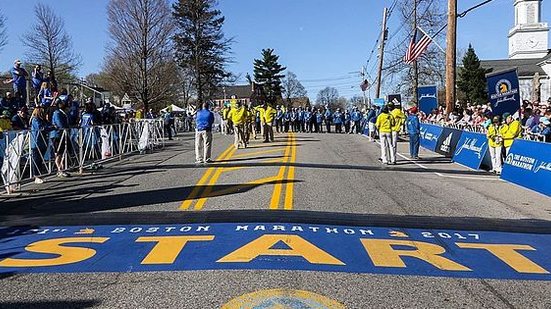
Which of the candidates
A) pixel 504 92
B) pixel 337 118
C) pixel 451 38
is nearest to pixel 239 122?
pixel 451 38

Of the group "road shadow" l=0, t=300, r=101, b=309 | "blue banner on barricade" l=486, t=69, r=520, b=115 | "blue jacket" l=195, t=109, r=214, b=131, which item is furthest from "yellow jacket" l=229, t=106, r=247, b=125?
"road shadow" l=0, t=300, r=101, b=309

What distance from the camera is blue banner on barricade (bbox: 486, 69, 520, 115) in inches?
653

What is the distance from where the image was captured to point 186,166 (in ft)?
54.3

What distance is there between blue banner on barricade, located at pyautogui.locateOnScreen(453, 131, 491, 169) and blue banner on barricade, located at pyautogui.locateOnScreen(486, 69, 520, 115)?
3.28 ft

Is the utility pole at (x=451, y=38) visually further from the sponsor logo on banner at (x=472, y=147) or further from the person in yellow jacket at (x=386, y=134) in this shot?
the person in yellow jacket at (x=386, y=134)

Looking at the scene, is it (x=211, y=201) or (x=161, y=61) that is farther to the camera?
(x=161, y=61)

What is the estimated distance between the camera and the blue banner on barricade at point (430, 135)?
23.2m

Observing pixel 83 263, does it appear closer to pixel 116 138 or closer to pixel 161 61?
pixel 116 138

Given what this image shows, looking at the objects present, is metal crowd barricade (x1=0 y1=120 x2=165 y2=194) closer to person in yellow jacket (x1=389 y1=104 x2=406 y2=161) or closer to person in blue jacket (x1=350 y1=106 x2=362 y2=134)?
person in yellow jacket (x1=389 y1=104 x2=406 y2=161)

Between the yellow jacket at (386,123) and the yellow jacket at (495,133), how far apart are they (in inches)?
116

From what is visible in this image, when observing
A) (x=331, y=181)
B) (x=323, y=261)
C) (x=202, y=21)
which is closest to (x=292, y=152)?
(x=331, y=181)

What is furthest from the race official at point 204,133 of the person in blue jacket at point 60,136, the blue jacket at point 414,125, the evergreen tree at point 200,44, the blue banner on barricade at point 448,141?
the evergreen tree at point 200,44

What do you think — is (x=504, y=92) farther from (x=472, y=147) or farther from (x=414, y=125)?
(x=414, y=125)

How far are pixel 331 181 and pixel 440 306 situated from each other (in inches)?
316
